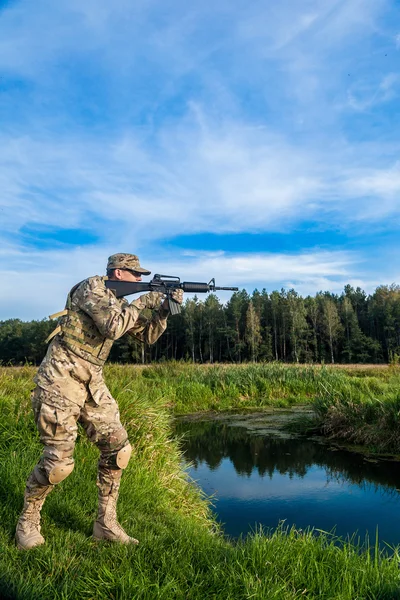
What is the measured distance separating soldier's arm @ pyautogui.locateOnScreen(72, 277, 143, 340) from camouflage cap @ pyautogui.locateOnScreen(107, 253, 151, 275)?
11.8 inches

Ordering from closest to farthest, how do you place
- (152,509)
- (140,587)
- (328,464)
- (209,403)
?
(140,587) < (152,509) < (328,464) < (209,403)

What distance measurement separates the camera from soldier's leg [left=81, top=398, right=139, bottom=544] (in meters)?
3.66

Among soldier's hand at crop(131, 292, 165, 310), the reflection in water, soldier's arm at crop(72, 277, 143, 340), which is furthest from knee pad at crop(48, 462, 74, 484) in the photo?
the reflection in water

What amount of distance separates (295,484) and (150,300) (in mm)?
5068

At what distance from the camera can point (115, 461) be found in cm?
370

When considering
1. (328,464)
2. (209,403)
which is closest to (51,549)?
(328,464)

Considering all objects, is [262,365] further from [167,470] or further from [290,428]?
[167,470]

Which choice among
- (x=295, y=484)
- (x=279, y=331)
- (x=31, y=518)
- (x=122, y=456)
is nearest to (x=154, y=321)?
Answer: (x=122, y=456)

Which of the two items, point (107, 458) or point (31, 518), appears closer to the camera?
point (31, 518)

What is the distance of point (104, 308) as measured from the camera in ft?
11.7

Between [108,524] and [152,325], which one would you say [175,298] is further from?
[108,524]

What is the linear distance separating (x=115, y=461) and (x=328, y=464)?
6.09 m

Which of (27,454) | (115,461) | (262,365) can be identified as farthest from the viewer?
(262,365)

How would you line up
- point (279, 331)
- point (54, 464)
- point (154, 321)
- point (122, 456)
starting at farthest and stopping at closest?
point (279, 331) → point (154, 321) → point (122, 456) → point (54, 464)
